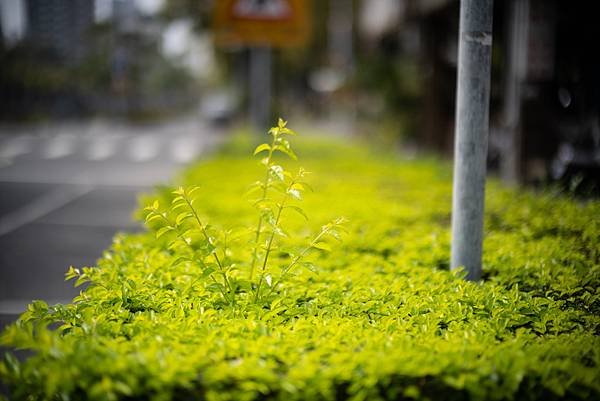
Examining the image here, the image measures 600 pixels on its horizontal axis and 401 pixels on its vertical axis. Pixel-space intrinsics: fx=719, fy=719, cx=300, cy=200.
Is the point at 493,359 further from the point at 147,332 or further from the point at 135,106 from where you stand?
the point at 135,106

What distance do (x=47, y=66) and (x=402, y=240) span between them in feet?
186

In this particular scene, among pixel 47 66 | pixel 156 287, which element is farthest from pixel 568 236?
pixel 47 66

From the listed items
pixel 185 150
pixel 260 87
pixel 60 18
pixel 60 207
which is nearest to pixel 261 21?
pixel 260 87

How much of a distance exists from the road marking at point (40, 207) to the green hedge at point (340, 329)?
20.1 ft

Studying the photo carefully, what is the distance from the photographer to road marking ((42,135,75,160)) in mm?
22678

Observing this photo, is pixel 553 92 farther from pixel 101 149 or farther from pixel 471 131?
pixel 101 149

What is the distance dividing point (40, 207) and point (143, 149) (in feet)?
50.0

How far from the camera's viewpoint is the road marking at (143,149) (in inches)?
921

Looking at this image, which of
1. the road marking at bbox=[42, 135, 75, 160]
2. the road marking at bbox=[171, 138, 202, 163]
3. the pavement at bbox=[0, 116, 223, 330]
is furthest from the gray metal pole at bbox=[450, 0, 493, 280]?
the road marking at bbox=[42, 135, 75, 160]

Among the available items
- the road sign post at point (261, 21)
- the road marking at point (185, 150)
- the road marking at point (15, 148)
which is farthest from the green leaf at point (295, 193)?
the road marking at point (15, 148)

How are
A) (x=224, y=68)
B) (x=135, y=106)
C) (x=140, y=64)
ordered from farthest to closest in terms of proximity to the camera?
(x=140, y=64) → (x=135, y=106) → (x=224, y=68)

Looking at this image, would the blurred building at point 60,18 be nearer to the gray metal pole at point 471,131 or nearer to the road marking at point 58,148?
the road marking at point 58,148

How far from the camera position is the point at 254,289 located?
12.3 feet

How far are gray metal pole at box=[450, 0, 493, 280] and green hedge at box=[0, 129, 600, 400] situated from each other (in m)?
0.23
